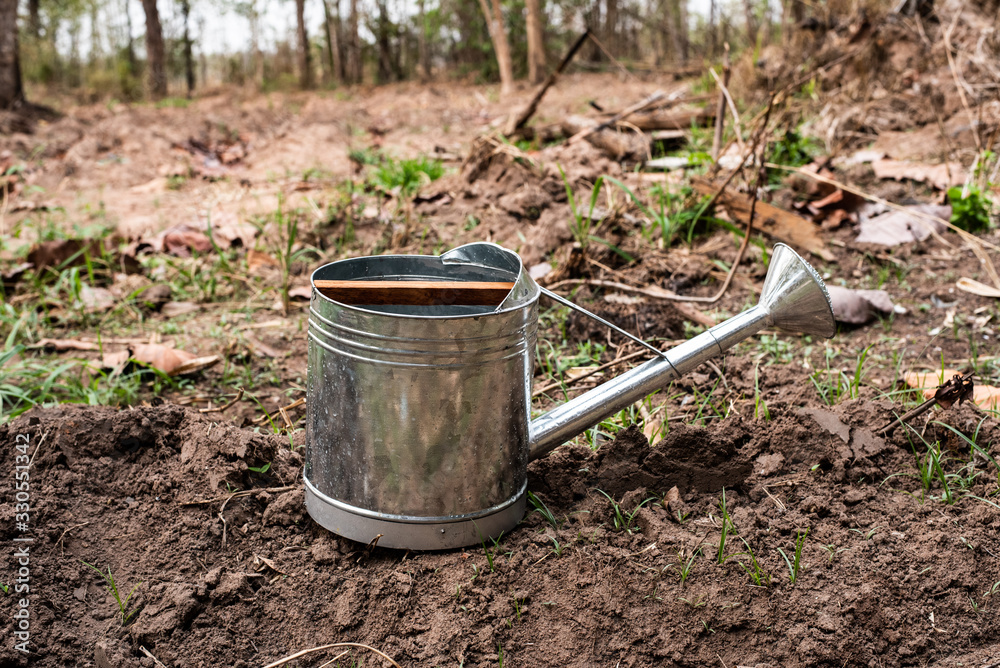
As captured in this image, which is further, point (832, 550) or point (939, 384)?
point (939, 384)

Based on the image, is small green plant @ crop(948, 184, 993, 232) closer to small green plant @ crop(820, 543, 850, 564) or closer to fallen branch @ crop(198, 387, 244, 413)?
small green plant @ crop(820, 543, 850, 564)

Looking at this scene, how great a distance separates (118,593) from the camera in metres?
1.39

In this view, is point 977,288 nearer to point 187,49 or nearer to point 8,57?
point 8,57

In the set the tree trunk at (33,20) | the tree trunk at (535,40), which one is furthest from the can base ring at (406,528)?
the tree trunk at (33,20)

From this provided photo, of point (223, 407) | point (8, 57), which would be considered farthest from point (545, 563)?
point (8, 57)

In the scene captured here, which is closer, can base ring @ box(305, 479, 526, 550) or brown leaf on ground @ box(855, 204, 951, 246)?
can base ring @ box(305, 479, 526, 550)

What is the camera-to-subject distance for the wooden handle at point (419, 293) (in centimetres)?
145

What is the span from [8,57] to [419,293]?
28.5 ft

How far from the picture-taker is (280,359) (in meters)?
2.57

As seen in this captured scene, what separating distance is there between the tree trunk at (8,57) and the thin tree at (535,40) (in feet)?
18.0

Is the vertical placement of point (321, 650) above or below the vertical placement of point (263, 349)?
below

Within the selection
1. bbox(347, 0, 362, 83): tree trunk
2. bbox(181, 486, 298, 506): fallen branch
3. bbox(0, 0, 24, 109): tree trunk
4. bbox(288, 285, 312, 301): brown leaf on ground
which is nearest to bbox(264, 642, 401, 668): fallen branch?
bbox(181, 486, 298, 506): fallen branch

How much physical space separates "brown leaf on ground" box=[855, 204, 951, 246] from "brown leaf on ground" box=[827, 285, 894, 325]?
624mm

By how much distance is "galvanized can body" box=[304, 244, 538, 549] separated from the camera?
134 centimetres
